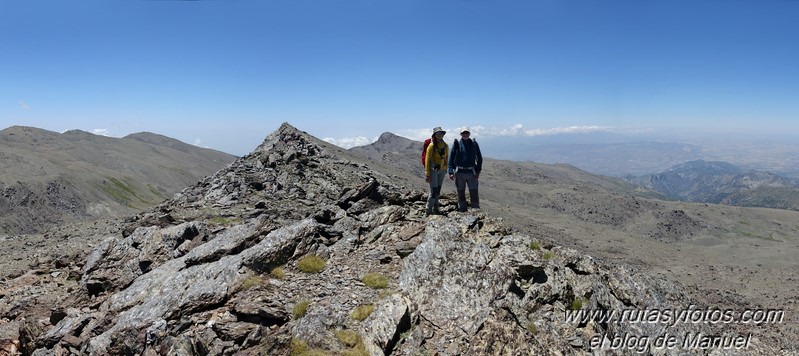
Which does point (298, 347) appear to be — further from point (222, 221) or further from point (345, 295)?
point (222, 221)

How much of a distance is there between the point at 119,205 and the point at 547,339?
478 feet

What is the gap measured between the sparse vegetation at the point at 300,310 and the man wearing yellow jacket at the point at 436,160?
8.11m

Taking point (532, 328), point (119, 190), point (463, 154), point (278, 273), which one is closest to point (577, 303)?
point (532, 328)

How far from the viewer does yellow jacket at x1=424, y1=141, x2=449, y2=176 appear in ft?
62.4

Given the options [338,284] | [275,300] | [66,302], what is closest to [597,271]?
[338,284]

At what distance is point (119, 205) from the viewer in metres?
129

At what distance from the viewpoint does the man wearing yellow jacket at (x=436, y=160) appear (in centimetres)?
1895

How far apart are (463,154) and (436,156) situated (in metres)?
1.27

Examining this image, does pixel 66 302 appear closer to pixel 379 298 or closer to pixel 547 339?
pixel 379 298

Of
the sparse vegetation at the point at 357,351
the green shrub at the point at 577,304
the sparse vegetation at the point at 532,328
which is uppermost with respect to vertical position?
the sparse vegetation at the point at 357,351

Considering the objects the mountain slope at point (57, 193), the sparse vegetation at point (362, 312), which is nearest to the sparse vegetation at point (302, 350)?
the sparse vegetation at point (362, 312)

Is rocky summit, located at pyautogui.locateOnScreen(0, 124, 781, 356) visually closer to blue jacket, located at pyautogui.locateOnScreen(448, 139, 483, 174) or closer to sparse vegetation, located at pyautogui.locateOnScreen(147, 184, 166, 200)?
blue jacket, located at pyautogui.locateOnScreen(448, 139, 483, 174)

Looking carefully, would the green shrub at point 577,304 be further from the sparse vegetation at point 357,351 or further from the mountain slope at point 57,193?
the mountain slope at point 57,193

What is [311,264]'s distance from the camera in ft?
50.8
